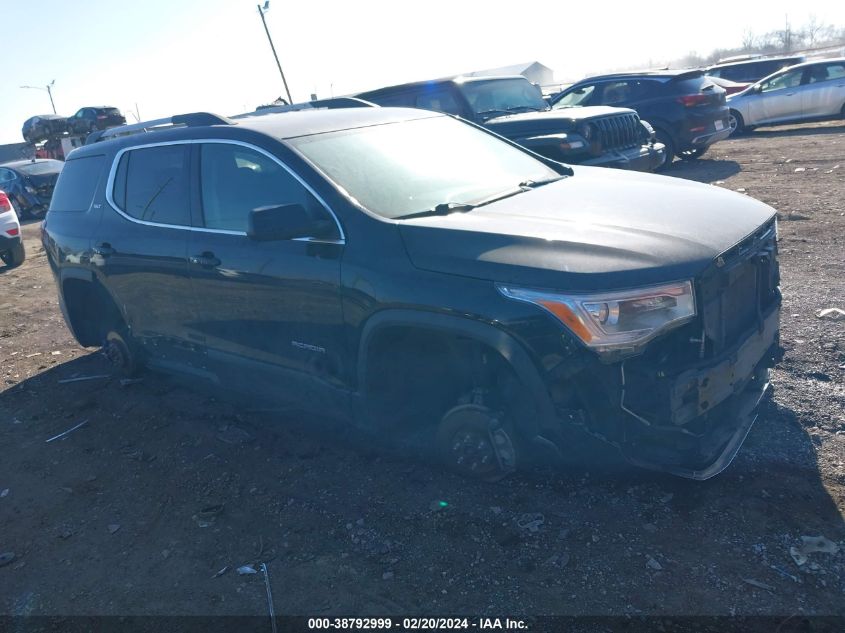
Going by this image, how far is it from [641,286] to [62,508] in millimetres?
3456

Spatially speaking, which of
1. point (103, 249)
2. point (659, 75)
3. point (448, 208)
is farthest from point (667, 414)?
point (659, 75)

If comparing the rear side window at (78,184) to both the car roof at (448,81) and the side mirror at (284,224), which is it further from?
the car roof at (448,81)

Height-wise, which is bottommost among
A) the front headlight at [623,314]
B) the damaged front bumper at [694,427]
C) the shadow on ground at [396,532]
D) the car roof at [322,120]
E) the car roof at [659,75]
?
the shadow on ground at [396,532]

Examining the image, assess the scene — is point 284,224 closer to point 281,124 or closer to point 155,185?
point 281,124

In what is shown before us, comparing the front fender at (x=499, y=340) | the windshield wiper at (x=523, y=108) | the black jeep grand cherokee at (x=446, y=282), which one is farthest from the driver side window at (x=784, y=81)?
the front fender at (x=499, y=340)

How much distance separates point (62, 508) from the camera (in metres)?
4.33

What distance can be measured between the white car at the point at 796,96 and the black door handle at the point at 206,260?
16.0 meters

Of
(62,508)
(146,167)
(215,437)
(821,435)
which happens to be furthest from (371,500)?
(146,167)

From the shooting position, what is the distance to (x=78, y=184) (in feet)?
19.1

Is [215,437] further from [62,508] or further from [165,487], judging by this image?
[62,508]

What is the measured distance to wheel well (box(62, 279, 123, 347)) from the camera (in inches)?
230

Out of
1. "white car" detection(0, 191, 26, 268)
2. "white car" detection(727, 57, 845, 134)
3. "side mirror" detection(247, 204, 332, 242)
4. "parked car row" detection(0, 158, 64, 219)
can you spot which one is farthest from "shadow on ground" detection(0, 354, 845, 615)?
"parked car row" detection(0, 158, 64, 219)

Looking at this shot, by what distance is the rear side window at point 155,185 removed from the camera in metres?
4.77

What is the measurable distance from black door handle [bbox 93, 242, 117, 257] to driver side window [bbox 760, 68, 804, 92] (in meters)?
17.2
